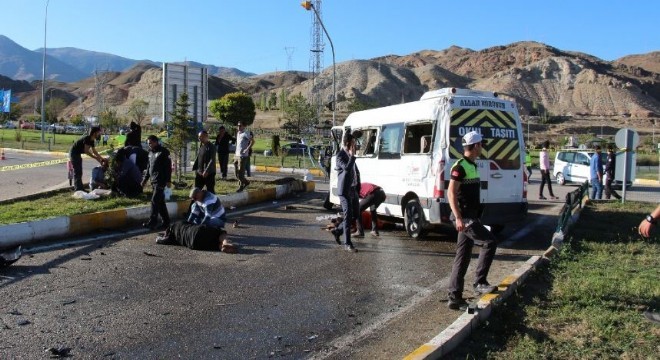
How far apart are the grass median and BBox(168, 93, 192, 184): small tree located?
36.4 feet

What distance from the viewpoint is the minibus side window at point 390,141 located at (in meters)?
10.8

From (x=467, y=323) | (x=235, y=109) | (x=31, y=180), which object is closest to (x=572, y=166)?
(x=31, y=180)

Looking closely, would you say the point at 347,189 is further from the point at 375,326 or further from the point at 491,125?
the point at 375,326

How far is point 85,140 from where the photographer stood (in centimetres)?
1242

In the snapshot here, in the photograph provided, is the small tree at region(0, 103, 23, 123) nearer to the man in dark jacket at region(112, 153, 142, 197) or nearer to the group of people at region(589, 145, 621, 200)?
the man in dark jacket at region(112, 153, 142, 197)

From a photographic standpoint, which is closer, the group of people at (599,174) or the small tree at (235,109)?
the group of people at (599,174)

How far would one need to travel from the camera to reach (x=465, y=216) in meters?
6.11

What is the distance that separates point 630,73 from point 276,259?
216 metres

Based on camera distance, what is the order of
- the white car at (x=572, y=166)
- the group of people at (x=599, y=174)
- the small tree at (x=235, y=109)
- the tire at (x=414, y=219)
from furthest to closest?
the small tree at (x=235, y=109) < the white car at (x=572, y=166) < the group of people at (x=599, y=174) < the tire at (x=414, y=219)

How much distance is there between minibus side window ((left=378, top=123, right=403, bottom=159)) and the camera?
35.4ft

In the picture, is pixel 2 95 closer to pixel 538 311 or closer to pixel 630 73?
pixel 538 311

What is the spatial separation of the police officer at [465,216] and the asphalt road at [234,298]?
0.30m

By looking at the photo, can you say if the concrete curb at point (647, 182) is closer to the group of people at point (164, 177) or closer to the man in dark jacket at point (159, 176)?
the group of people at point (164, 177)

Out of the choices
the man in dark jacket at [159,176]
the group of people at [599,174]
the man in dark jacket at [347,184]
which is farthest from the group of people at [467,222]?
the group of people at [599,174]
